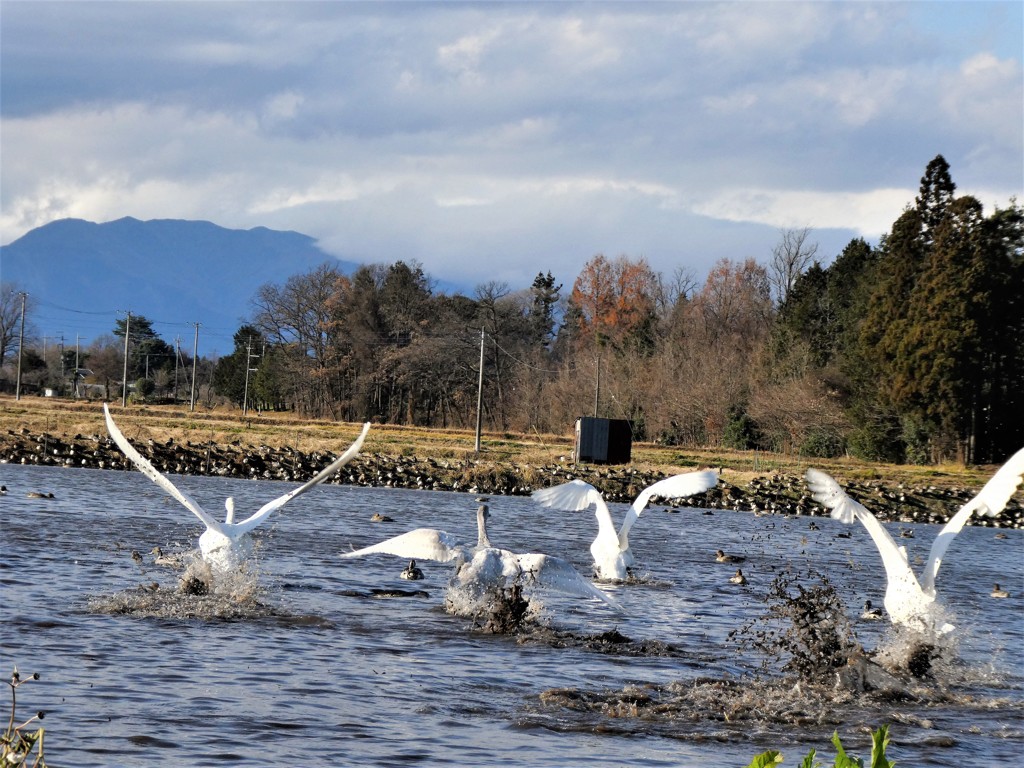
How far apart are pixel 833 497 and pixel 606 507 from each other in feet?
17.2

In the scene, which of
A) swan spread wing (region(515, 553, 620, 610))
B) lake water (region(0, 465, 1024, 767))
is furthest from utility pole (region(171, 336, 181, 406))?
swan spread wing (region(515, 553, 620, 610))

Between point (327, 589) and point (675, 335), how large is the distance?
5772 centimetres

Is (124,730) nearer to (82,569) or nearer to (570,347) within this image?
(82,569)

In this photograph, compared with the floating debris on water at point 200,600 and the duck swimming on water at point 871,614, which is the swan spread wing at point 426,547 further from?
the duck swimming on water at point 871,614

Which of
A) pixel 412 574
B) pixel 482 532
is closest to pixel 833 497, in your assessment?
pixel 482 532

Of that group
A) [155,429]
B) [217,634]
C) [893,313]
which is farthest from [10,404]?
[217,634]

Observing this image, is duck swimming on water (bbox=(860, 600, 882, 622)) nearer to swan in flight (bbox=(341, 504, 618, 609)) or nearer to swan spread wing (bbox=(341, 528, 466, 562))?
swan in flight (bbox=(341, 504, 618, 609))

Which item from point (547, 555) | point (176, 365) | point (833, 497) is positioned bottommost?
point (547, 555)

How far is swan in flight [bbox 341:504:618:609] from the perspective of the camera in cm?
1283

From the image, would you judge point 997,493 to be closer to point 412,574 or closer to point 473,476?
point 412,574

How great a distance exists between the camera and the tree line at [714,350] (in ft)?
154

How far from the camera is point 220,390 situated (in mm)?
92688

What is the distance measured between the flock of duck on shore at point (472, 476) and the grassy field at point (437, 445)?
2.08 m

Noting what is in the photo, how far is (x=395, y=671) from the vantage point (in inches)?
420
